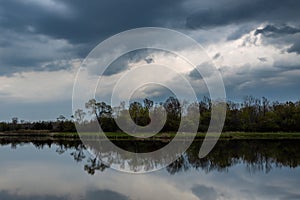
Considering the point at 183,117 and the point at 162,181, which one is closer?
the point at 162,181

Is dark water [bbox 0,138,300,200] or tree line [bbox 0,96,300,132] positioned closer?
dark water [bbox 0,138,300,200]

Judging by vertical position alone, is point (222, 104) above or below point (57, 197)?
above

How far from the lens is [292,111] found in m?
51.3

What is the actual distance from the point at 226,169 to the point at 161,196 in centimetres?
679

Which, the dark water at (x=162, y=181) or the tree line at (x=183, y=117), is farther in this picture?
the tree line at (x=183, y=117)

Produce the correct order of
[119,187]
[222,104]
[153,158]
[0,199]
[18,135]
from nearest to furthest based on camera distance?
[0,199], [119,187], [153,158], [222,104], [18,135]

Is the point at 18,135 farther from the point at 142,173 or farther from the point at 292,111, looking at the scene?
the point at 142,173

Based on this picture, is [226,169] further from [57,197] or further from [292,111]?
[292,111]

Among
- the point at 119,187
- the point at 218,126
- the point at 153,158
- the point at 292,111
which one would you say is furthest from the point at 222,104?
the point at 119,187

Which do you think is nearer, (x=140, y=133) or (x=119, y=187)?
(x=119, y=187)

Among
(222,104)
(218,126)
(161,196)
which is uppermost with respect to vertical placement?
(222,104)

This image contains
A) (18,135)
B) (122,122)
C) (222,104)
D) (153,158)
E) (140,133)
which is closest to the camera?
(153,158)

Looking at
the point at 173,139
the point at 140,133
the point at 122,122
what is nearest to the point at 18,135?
the point at 122,122

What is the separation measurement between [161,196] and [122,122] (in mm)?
37344
